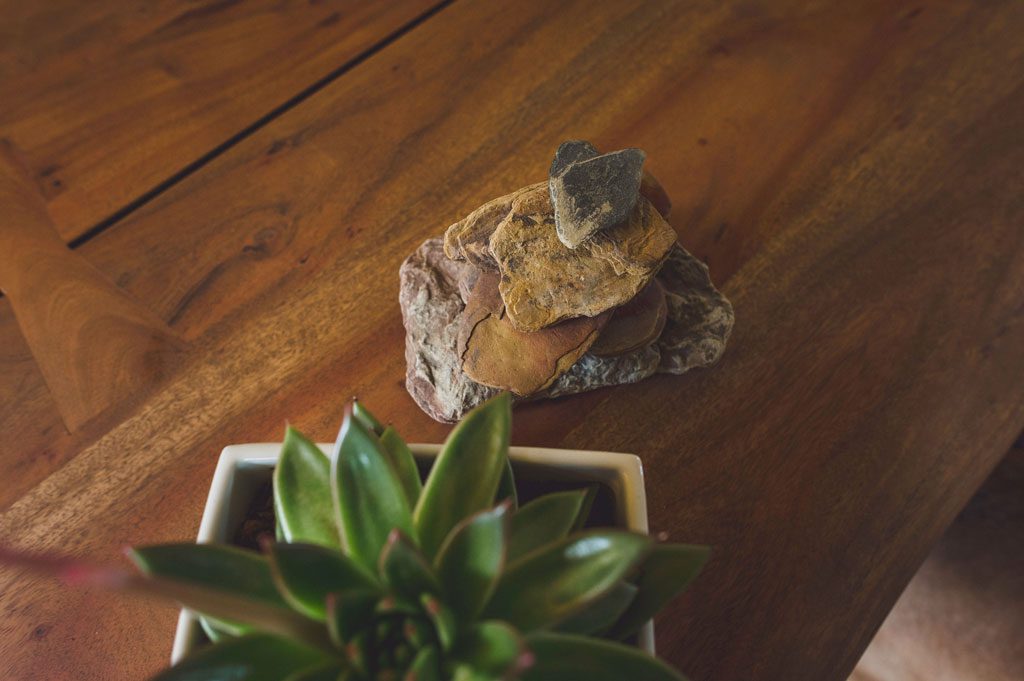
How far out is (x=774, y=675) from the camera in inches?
21.6

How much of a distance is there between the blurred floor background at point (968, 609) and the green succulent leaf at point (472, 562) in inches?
25.6

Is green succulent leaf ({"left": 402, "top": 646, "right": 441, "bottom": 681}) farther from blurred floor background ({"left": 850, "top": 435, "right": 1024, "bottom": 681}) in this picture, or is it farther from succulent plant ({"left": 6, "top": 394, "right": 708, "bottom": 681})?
blurred floor background ({"left": 850, "top": 435, "right": 1024, "bottom": 681})

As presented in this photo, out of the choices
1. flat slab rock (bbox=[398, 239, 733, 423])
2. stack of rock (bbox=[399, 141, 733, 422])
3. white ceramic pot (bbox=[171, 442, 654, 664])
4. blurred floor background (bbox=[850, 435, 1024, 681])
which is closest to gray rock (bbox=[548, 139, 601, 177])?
stack of rock (bbox=[399, 141, 733, 422])

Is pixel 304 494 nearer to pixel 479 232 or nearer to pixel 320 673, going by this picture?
pixel 320 673

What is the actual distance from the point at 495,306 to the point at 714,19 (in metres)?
0.49

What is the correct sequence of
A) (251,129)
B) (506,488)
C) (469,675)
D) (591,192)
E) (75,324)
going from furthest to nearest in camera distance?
(251,129) → (75,324) → (591,192) → (506,488) → (469,675)

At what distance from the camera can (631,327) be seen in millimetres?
590

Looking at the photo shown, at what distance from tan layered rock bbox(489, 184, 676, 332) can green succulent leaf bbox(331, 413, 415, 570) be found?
0.73 ft

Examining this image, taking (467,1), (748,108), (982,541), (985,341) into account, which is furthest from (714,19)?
(982,541)

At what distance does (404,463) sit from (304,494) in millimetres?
46

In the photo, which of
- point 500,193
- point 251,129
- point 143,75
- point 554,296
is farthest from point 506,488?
point 143,75

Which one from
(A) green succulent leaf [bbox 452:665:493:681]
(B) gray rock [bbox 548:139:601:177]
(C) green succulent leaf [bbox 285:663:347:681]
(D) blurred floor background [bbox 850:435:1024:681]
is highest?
(B) gray rock [bbox 548:139:601:177]

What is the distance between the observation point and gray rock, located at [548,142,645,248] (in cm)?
52

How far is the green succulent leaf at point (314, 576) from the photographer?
0.29 m
